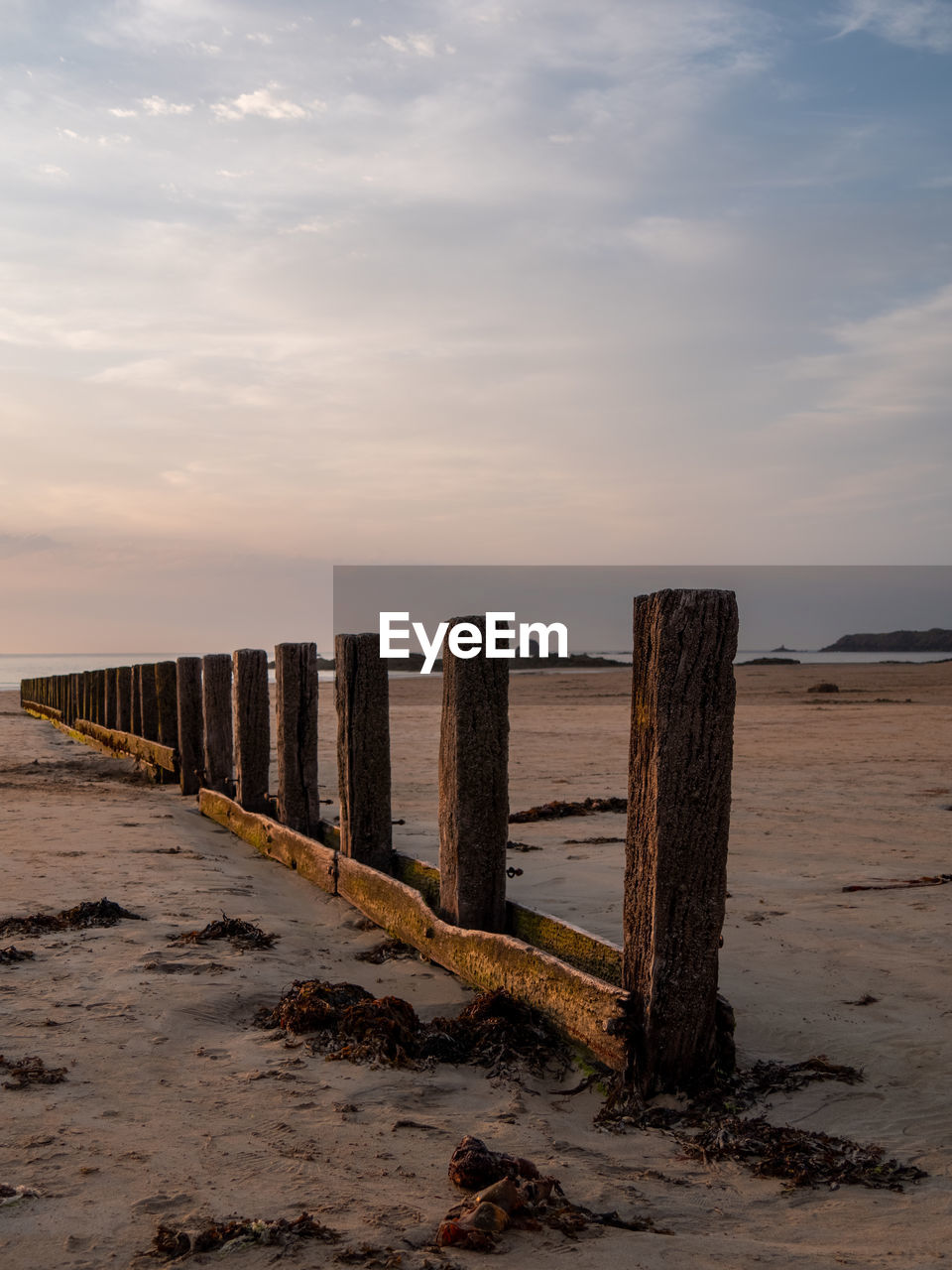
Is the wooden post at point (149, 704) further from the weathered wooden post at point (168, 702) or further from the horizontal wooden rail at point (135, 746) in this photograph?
the weathered wooden post at point (168, 702)

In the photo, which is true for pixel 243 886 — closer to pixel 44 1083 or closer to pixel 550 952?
pixel 550 952

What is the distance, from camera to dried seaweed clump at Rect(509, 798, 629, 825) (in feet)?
29.8

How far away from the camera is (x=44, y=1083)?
3.19 meters

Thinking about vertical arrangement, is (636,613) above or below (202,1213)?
above

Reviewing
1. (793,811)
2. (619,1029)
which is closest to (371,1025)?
(619,1029)

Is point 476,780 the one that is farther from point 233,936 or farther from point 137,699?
point 137,699

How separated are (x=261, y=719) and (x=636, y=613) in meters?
5.34

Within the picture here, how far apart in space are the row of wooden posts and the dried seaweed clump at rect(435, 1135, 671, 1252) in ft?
2.65

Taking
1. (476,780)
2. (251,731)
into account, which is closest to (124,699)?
(251,731)

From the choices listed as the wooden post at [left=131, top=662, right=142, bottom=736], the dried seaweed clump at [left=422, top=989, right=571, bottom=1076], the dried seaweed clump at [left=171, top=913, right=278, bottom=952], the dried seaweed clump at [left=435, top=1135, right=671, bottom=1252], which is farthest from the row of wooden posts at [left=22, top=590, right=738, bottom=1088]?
the wooden post at [left=131, top=662, right=142, bottom=736]

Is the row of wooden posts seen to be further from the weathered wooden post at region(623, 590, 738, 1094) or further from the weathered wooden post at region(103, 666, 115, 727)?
the weathered wooden post at region(103, 666, 115, 727)

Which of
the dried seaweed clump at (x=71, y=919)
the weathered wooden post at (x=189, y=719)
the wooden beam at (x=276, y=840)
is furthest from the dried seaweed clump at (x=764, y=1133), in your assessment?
the weathered wooden post at (x=189, y=719)

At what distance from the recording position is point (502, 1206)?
8.20 feet

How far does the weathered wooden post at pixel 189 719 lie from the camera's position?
1046 cm
